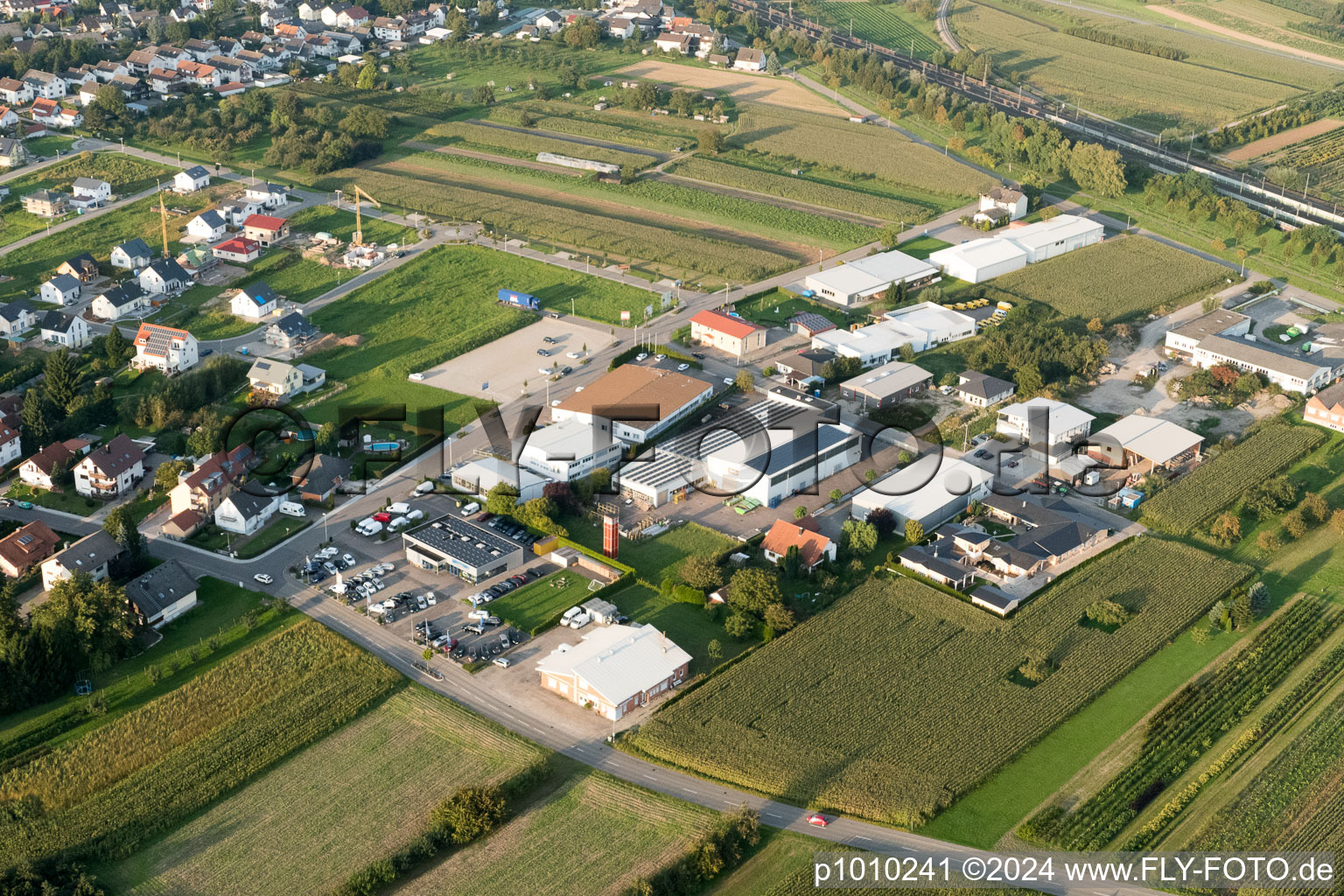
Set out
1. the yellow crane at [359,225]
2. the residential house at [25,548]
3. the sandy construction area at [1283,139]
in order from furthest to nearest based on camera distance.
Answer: the sandy construction area at [1283,139], the yellow crane at [359,225], the residential house at [25,548]

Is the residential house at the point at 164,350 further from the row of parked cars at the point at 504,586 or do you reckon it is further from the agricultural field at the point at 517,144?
the agricultural field at the point at 517,144

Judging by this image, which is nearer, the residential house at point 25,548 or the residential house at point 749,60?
the residential house at point 25,548

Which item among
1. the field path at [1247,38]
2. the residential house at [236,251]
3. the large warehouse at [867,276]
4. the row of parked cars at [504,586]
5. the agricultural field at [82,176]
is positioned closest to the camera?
the row of parked cars at [504,586]

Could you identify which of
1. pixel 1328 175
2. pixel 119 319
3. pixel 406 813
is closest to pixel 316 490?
pixel 406 813

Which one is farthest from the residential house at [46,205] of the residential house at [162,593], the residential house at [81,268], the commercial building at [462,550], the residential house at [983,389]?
the residential house at [983,389]

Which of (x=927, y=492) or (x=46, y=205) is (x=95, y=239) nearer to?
(x=46, y=205)

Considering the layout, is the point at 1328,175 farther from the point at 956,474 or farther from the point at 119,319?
the point at 119,319

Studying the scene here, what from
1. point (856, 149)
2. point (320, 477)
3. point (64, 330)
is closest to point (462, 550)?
point (320, 477)
